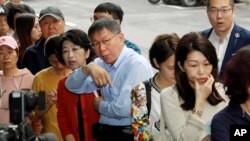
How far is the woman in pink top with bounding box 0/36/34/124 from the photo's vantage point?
717cm

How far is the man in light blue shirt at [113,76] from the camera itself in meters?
6.20

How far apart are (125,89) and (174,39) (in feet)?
2.05

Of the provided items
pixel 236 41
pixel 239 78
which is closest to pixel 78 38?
pixel 236 41

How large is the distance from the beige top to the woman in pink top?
88.3 inches

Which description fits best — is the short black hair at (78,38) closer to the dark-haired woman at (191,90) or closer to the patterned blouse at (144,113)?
the patterned blouse at (144,113)

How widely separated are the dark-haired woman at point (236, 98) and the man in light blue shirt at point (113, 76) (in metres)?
1.55

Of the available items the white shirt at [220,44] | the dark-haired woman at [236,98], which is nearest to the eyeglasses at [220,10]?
the white shirt at [220,44]

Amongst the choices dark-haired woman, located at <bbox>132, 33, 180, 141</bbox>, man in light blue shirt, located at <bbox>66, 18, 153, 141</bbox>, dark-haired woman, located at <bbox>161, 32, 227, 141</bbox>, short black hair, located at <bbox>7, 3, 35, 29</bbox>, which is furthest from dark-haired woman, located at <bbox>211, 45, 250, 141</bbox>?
short black hair, located at <bbox>7, 3, 35, 29</bbox>

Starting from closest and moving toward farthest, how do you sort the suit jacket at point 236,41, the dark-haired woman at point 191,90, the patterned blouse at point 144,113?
1. the dark-haired woman at point 191,90
2. the patterned blouse at point 144,113
3. the suit jacket at point 236,41

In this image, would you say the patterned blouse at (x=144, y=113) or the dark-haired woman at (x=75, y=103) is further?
the dark-haired woman at (x=75, y=103)

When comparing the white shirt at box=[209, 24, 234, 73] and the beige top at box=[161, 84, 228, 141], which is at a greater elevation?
the white shirt at box=[209, 24, 234, 73]

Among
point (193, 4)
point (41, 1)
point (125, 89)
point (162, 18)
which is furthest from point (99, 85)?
point (41, 1)

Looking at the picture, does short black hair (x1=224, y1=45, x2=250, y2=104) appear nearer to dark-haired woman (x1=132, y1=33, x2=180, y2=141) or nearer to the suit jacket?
dark-haired woman (x1=132, y1=33, x2=180, y2=141)

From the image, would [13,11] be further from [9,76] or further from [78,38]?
[78,38]
